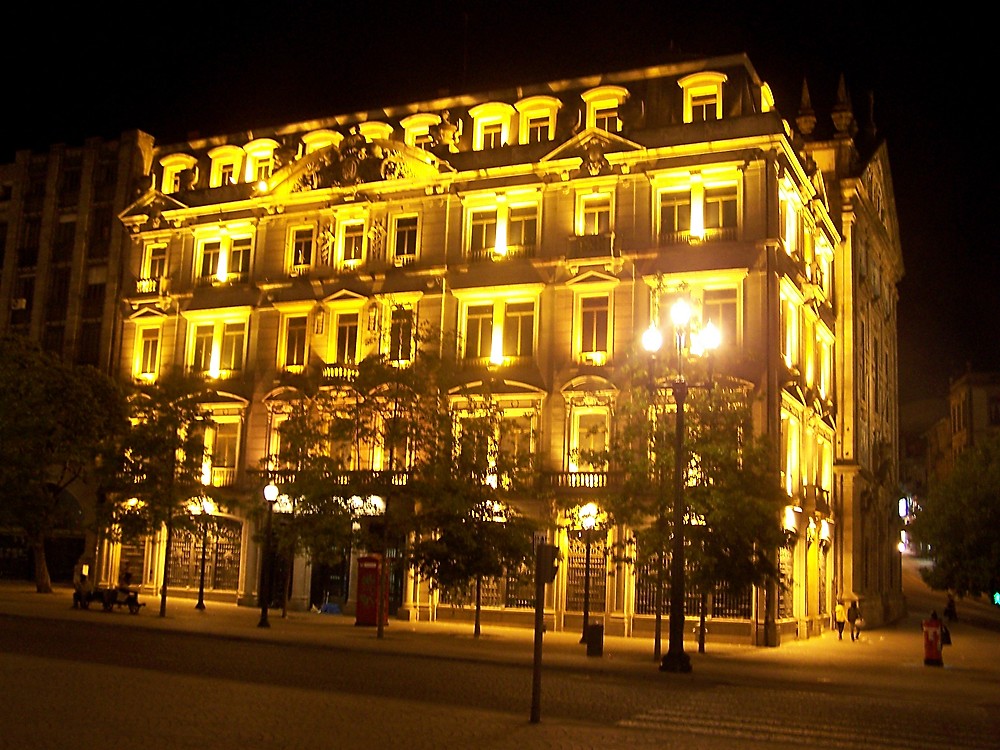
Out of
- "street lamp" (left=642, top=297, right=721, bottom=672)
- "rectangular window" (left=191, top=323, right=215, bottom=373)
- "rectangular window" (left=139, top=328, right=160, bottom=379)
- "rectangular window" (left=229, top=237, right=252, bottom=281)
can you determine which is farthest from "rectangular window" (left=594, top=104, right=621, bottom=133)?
"rectangular window" (left=139, top=328, right=160, bottom=379)

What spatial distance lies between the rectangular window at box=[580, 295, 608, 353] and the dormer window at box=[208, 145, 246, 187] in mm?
18295

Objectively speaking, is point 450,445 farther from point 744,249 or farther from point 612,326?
point 744,249

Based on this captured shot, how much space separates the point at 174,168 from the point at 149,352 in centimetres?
890

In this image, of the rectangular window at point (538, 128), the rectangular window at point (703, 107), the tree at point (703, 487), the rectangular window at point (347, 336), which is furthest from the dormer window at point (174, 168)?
the tree at point (703, 487)

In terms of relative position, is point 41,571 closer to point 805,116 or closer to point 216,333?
point 216,333

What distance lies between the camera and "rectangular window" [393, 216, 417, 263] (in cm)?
4362

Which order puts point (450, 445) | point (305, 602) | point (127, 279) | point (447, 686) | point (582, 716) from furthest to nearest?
point (127, 279)
point (305, 602)
point (450, 445)
point (447, 686)
point (582, 716)

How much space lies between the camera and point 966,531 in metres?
34.1

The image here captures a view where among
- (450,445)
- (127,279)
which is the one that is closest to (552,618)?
(450,445)

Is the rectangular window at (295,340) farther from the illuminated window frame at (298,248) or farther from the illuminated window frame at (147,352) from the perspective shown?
the illuminated window frame at (147,352)

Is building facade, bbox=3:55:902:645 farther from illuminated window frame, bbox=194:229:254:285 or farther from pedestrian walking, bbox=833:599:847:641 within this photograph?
pedestrian walking, bbox=833:599:847:641

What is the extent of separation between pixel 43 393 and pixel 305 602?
13.2 m

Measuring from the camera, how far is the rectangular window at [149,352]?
48312 millimetres

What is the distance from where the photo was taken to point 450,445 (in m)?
33.3
